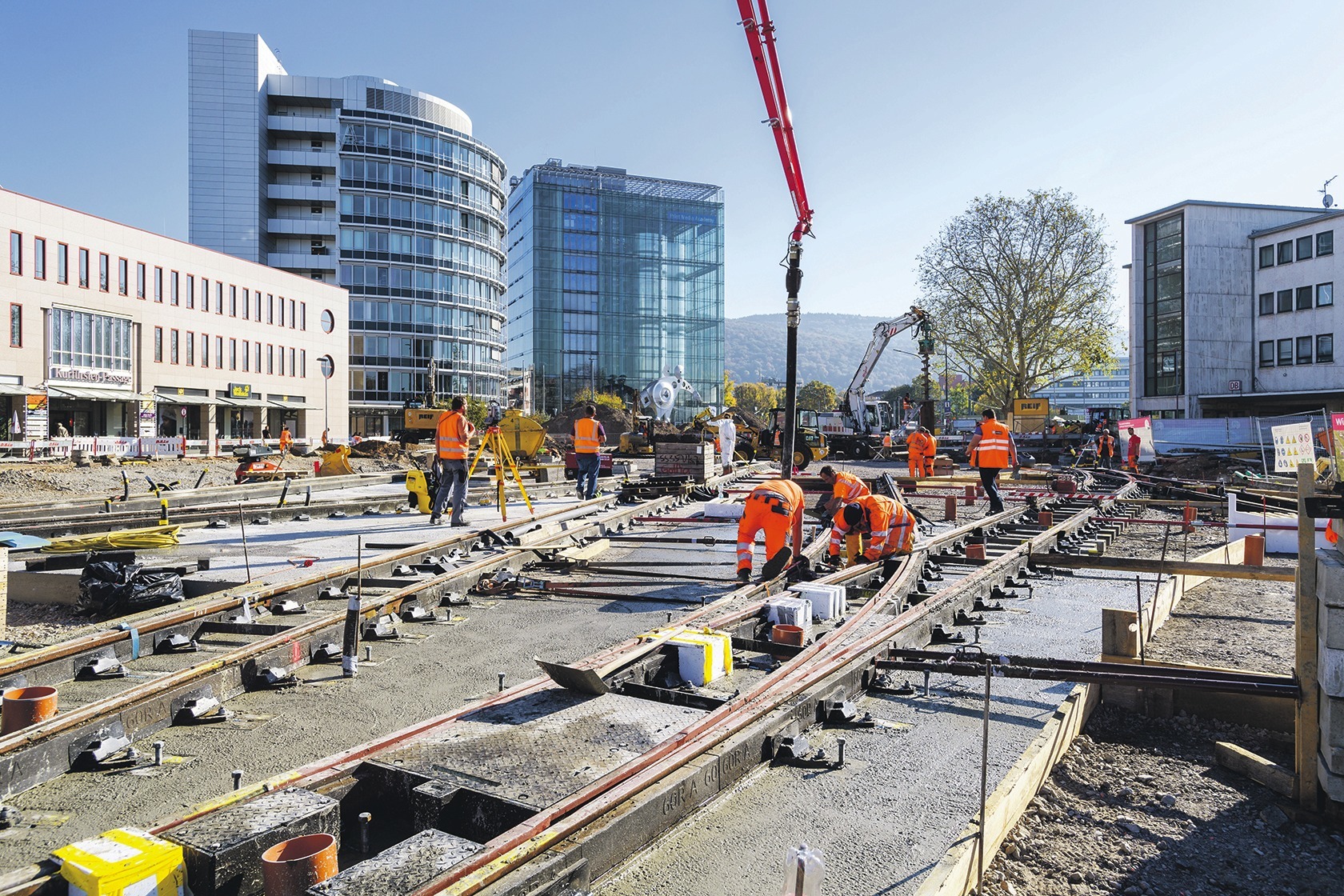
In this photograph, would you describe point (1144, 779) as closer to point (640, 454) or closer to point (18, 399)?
point (640, 454)

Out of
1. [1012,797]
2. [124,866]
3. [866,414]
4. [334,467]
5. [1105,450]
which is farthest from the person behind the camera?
[866,414]

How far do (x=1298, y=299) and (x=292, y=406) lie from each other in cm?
5427

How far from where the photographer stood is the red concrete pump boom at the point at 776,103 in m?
15.7

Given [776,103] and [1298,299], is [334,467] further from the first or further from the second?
[1298,299]

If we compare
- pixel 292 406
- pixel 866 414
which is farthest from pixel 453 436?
pixel 292 406

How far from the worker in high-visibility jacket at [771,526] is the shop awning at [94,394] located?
123 ft

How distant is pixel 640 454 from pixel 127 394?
81.1ft

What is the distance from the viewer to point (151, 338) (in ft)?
137

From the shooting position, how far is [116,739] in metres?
4.25

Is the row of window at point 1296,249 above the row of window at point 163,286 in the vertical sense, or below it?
above

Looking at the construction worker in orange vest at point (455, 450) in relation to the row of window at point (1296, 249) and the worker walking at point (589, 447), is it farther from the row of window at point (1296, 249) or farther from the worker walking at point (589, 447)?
the row of window at point (1296, 249)

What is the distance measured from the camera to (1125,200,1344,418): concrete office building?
38.8 metres

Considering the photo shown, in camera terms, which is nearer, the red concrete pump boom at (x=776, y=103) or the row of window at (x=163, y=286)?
the red concrete pump boom at (x=776, y=103)

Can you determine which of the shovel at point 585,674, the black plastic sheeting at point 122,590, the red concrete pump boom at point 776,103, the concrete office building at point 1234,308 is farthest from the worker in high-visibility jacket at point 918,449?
the concrete office building at point 1234,308
